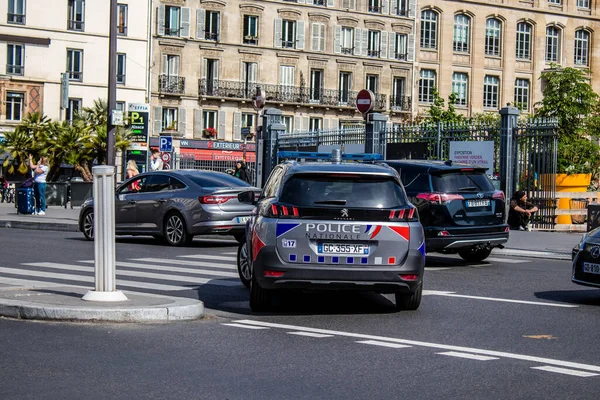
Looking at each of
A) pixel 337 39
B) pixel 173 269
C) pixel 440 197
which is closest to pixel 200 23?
pixel 337 39

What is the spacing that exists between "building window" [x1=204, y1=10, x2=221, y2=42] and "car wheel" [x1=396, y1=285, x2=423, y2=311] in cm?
5429

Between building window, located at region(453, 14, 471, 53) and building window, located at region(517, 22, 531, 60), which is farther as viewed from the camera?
building window, located at region(517, 22, 531, 60)

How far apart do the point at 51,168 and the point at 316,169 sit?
39.2 m

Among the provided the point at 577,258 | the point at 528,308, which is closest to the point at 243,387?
the point at 528,308

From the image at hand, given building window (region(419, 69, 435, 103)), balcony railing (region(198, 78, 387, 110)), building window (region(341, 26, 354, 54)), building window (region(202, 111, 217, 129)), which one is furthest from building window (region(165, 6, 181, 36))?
building window (region(419, 69, 435, 103))

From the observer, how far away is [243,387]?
707 centimetres

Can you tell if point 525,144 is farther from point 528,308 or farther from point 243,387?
point 243,387

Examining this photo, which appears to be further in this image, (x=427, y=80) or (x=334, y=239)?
(x=427, y=80)

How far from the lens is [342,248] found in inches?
429

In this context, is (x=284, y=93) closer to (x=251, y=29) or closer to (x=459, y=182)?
(x=251, y=29)

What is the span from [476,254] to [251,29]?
48.9 metres

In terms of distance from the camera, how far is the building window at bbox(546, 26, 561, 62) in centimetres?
7362

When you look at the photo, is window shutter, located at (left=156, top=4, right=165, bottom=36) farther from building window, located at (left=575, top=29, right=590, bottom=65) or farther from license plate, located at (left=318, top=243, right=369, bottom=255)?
license plate, located at (left=318, top=243, right=369, bottom=255)

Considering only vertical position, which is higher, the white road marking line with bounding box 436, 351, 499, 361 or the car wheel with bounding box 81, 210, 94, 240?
the car wheel with bounding box 81, 210, 94, 240
